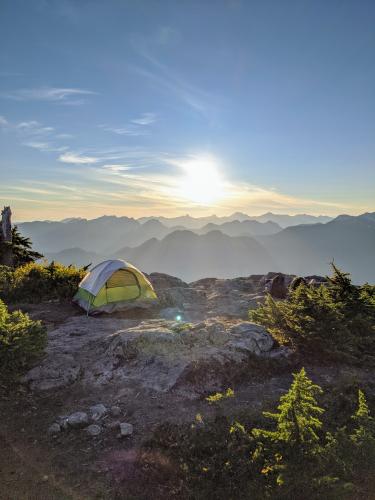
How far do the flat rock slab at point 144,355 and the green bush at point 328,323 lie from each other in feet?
2.86

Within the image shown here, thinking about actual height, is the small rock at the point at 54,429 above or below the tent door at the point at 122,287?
below

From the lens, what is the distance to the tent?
16.2 metres

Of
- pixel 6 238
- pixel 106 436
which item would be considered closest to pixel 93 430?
pixel 106 436

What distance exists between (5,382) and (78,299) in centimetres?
915

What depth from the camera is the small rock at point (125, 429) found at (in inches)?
264

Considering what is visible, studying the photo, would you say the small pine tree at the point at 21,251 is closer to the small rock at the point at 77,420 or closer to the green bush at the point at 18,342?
the green bush at the point at 18,342

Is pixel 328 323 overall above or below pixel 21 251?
below

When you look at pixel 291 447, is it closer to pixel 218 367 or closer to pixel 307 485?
pixel 307 485

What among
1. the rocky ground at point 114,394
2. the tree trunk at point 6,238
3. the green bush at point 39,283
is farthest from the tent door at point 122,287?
the tree trunk at point 6,238

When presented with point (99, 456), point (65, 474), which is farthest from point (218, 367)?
point (65, 474)

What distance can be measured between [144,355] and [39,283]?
12.2 metres

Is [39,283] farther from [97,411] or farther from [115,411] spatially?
[115,411]

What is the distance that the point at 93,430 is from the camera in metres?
6.82

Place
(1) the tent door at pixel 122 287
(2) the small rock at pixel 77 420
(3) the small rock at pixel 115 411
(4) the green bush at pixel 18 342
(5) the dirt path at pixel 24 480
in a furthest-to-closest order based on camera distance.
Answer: (1) the tent door at pixel 122 287, (4) the green bush at pixel 18 342, (3) the small rock at pixel 115 411, (2) the small rock at pixel 77 420, (5) the dirt path at pixel 24 480
